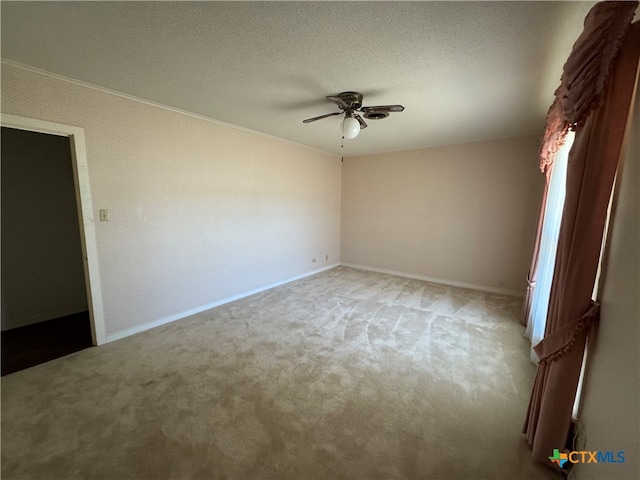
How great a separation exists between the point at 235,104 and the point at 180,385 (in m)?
2.64

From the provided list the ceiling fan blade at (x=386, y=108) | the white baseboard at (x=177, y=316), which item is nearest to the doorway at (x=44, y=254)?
the white baseboard at (x=177, y=316)

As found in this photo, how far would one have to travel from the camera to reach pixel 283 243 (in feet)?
14.8

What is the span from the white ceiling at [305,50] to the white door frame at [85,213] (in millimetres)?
457

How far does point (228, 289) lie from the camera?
371cm

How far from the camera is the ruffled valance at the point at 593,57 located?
104 centimetres

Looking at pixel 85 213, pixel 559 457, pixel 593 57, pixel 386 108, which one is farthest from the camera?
pixel 85 213

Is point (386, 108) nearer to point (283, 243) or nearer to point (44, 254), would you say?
point (283, 243)

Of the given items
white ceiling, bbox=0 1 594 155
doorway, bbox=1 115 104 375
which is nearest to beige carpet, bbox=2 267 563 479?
doorway, bbox=1 115 104 375

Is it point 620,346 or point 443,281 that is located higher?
point 620,346

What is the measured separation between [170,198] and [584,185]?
3442mm

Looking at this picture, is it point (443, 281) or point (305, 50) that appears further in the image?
point (443, 281)

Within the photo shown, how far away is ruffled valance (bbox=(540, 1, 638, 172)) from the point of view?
1038 mm

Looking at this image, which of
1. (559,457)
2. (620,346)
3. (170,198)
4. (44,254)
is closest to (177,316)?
(170,198)

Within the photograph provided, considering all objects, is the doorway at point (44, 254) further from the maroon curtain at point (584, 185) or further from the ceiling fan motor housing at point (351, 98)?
the maroon curtain at point (584, 185)
